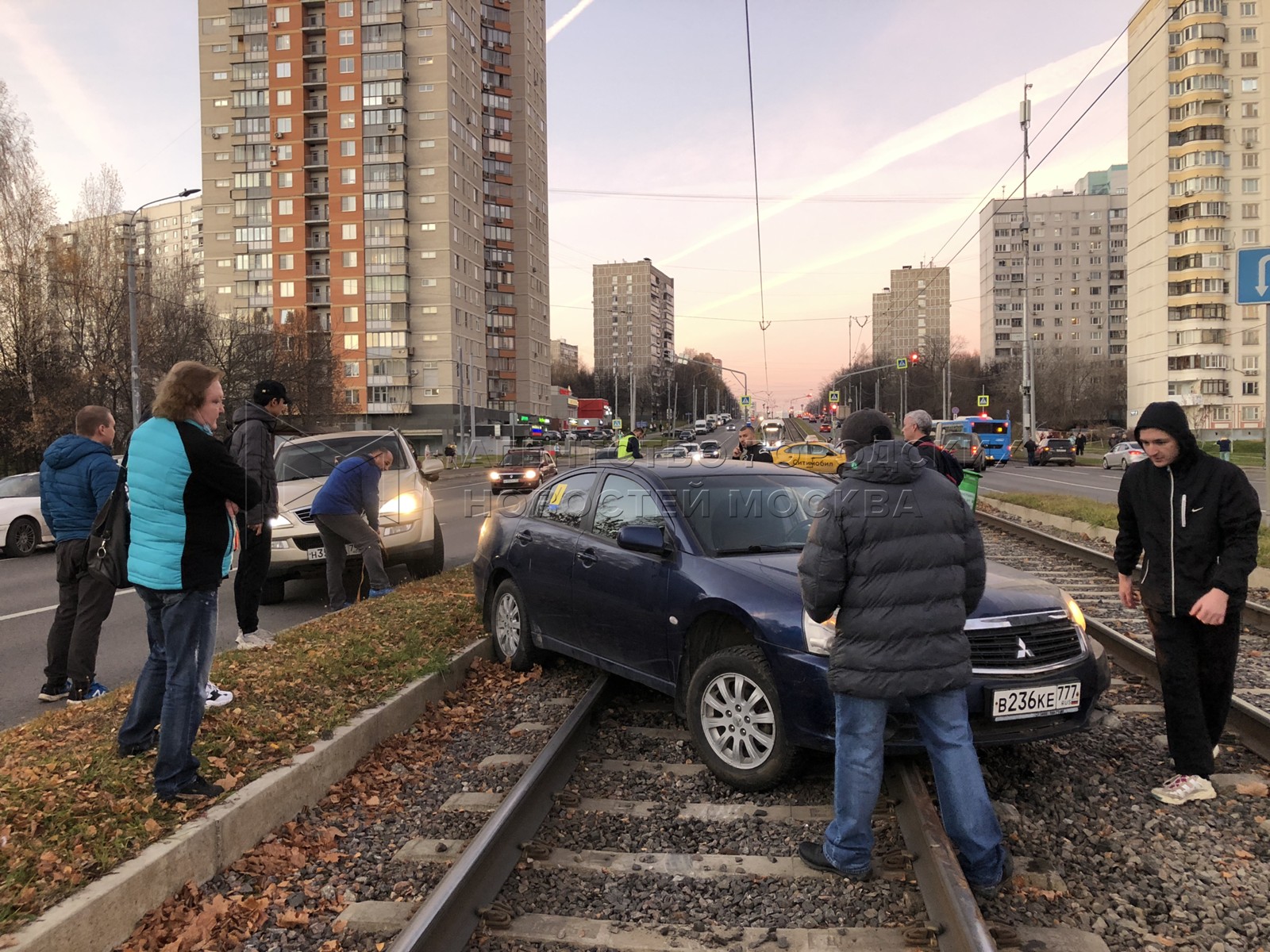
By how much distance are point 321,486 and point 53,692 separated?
3.63 metres

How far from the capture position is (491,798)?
14.2 feet

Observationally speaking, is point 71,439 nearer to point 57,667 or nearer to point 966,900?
point 57,667

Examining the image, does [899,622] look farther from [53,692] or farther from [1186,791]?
[53,692]

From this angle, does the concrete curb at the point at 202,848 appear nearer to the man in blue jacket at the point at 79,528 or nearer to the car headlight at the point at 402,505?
the man in blue jacket at the point at 79,528

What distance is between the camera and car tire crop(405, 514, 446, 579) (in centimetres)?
1119

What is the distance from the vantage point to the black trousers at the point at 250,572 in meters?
6.70

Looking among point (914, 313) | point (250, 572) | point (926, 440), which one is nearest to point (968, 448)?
point (926, 440)

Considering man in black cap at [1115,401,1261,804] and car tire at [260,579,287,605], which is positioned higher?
man in black cap at [1115,401,1261,804]

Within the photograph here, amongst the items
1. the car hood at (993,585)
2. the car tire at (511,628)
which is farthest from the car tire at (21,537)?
the car hood at (993,585)

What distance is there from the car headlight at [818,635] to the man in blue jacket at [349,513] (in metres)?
5.76

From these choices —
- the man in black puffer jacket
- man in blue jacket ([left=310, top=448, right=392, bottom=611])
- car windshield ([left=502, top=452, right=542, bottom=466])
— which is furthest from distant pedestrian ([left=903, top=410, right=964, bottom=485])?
car windshield ([left=502, top=452, right=542, bottom=466])

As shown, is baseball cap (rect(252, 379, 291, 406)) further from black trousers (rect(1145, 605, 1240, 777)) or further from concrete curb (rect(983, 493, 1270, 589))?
concrete curb (rect(983, 493, 1270, 589))

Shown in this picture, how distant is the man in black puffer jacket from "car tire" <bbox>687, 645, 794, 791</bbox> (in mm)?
700

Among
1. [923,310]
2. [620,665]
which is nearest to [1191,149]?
[923,310]
